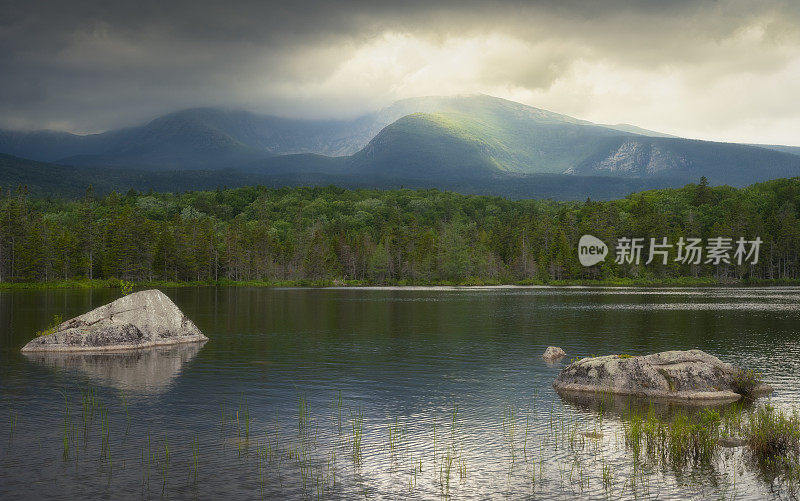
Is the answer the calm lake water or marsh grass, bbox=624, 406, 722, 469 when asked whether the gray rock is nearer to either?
the calm lake water

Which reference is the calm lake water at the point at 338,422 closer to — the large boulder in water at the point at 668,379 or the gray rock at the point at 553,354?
the gray rock at the point at 553,354

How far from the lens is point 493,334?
184 ft

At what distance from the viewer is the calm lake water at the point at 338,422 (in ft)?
57.5

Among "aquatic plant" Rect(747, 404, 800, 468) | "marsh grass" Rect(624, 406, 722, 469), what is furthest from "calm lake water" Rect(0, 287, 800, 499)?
"aquatic plant" Rect(747, 404, 800, 468)

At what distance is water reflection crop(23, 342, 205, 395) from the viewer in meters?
32.6

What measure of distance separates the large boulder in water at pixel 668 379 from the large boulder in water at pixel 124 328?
105 ft

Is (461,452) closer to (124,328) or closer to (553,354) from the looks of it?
(553,354)

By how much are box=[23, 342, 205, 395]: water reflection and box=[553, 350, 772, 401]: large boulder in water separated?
22031 mm

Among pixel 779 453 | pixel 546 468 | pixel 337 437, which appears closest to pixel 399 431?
pixel 337 437

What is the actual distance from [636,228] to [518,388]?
18208cm

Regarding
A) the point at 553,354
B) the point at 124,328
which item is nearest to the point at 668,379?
the point at 553,354

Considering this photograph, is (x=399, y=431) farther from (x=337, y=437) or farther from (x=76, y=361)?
(x=76, y=361)

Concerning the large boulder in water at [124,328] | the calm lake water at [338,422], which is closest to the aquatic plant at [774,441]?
the calm lake water at [338,422]

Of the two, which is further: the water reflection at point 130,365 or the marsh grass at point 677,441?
the water reflection at point 130,365
